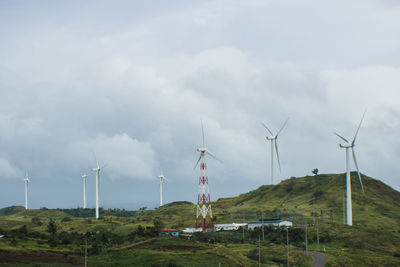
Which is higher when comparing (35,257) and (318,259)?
(35,257)

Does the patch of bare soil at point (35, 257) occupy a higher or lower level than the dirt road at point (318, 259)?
higher

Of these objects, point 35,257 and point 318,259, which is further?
point 318,259

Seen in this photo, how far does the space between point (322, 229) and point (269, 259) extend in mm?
53358

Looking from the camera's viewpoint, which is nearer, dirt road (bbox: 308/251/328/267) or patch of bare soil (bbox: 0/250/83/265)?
patch of bare soil (bbox: 0/250/83/265)

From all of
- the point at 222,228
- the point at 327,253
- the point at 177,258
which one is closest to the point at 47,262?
the point at 177,258

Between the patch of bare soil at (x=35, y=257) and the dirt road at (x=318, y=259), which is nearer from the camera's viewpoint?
the patch of bare soil at (x=35, y=257)

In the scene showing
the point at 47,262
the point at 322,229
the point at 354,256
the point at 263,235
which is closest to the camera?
the point at 47,262

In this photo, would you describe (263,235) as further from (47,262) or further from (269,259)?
(47,262)

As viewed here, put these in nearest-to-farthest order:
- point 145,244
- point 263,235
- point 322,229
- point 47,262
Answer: point 47,262, point 145,244, point 263,235, point 322,229

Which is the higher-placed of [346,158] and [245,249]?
[346,158]

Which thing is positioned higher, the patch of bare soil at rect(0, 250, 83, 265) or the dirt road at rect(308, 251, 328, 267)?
the patch of bare soil at rect(0, 250, 83, 265)

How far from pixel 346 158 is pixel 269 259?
69747 mm

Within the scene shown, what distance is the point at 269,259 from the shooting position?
132500mm

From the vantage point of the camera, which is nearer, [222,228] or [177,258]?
[177,258]
